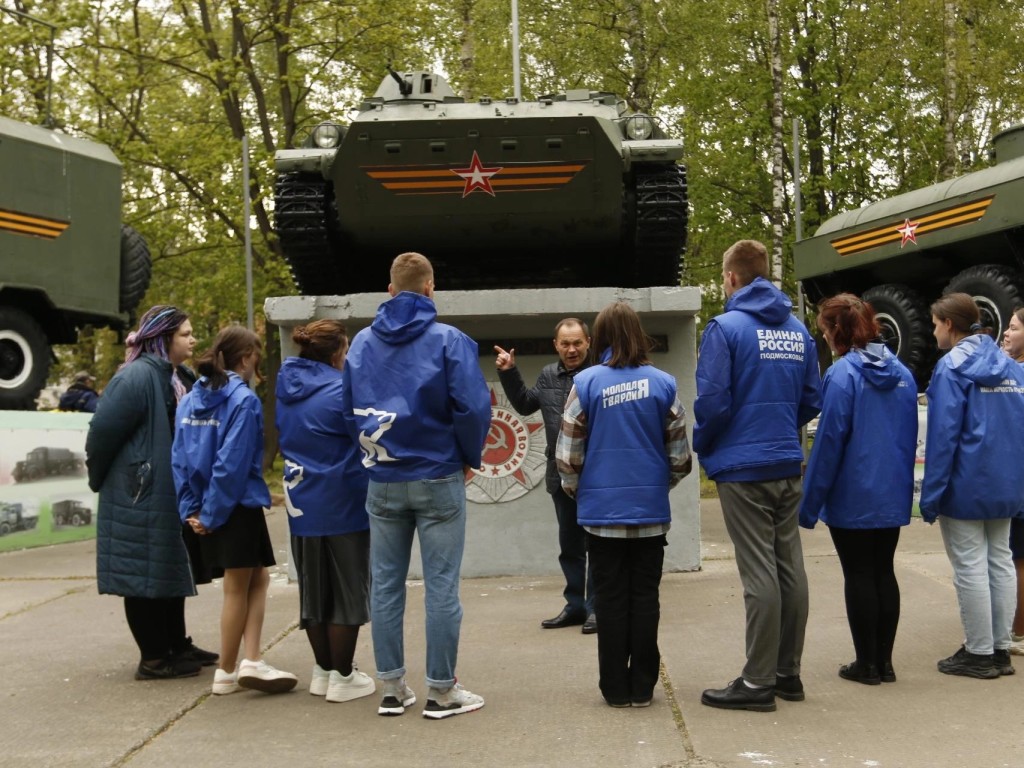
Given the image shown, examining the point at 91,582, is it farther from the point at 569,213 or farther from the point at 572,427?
the point at 572,427

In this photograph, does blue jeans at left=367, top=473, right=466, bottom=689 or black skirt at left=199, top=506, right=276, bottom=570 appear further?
black skirt at left=199, top=506, right=276, bottom=570

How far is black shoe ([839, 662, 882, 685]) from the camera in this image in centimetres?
555

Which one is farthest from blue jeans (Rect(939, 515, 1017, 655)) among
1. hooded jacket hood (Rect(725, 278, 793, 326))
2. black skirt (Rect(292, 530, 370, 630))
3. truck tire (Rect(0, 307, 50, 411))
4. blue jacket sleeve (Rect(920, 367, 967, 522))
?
truck tire (Rect(0, 307, 50, 411))

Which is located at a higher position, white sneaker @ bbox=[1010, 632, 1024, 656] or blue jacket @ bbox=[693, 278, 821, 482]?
blue jacket @ bbox=[693, 278, 821, 482]

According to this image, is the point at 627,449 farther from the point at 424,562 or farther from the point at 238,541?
the point at 238,541

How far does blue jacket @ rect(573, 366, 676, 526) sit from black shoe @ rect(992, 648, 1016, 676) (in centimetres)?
170

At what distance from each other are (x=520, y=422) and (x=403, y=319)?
3.84 m

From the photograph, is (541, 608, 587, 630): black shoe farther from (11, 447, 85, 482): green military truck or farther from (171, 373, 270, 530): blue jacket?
(11, 447, 85, 482): green military truck

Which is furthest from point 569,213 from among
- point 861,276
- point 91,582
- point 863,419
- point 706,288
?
point 706,288

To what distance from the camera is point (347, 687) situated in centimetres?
550

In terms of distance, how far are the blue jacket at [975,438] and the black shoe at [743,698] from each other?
1.18m

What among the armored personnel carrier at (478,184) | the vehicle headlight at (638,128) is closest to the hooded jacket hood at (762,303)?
the armored personnel carrier at (478,184)

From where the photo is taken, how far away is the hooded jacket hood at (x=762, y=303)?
5281 mm

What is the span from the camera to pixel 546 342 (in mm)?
9188
